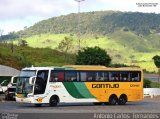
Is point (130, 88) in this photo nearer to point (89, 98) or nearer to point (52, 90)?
point (89, 98)

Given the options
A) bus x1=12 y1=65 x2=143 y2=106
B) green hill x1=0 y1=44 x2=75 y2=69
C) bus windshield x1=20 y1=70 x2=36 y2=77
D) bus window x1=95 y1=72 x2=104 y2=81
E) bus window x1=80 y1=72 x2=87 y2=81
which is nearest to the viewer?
→ bus x1=12 y1=65 x2=143 y2=106

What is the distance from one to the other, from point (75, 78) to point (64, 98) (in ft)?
6.04

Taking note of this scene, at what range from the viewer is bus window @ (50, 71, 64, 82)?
38875mm

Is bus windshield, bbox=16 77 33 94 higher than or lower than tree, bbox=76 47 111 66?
lower

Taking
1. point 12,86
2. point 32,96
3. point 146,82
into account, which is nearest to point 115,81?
point 32,96

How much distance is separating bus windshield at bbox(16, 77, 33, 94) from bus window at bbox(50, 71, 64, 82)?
1.81 metres

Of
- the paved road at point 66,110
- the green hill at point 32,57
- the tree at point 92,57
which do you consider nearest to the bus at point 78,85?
the paved road at point 66,110

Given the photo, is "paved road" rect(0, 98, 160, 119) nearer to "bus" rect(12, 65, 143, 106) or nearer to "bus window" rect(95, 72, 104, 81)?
"bus" rect(12, 65, 143, 106)

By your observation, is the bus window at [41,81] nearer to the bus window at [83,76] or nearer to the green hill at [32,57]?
the bus window at [83,76]

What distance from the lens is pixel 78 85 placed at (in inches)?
1574

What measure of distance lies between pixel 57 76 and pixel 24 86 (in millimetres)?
2697

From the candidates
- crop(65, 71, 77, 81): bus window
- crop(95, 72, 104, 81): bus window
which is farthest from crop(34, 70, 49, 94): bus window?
crop(95, 72, 104, 81): bus window

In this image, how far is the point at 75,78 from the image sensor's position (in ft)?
131

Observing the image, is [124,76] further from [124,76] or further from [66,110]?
[66,110]
